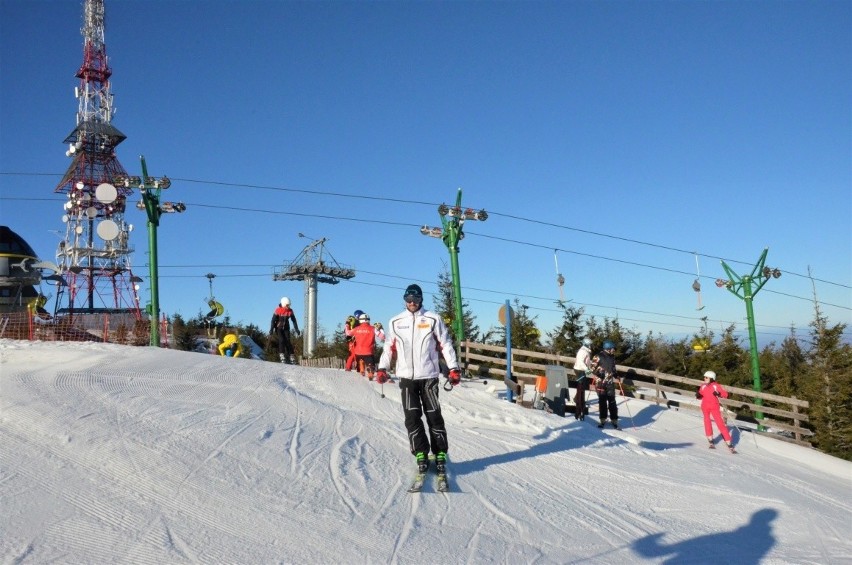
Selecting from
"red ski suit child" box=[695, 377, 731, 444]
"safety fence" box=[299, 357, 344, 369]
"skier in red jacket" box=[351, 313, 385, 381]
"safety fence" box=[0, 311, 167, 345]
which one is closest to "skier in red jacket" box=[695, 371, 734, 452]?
"red ski suit child" box=[695, 377, 731, 444]

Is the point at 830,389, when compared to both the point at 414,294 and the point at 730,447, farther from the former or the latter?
the point at 414,294

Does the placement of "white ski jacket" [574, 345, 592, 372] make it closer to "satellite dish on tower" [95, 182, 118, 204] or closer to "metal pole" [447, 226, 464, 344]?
"metal pole" [447, 226, 464, 344]

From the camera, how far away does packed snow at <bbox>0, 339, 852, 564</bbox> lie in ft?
15.8

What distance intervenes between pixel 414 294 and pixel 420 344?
575mm

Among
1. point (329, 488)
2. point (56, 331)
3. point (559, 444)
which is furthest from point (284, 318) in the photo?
point (329, 488)

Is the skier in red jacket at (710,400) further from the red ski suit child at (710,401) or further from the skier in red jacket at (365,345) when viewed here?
the skier in red jacket at (365,345)

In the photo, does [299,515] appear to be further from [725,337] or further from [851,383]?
[725,337]

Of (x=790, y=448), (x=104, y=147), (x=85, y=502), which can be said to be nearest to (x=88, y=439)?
(x=85, y=502)

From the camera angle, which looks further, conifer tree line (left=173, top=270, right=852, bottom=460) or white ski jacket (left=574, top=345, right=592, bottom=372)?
conifer tree line (left=173, top=270, right=852, bottom=460)

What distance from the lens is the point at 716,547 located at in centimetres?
602

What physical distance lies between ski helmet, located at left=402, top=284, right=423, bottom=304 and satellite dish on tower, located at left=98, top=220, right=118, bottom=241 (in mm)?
18942

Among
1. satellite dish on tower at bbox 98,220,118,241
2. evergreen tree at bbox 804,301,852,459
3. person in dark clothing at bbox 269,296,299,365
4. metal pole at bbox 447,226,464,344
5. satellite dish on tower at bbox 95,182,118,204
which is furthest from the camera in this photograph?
evergreen tree at bbox 804,301,852,459

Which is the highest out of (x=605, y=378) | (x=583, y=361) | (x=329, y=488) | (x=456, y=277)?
(x=456, y=277)

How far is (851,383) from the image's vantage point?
27938 mm
